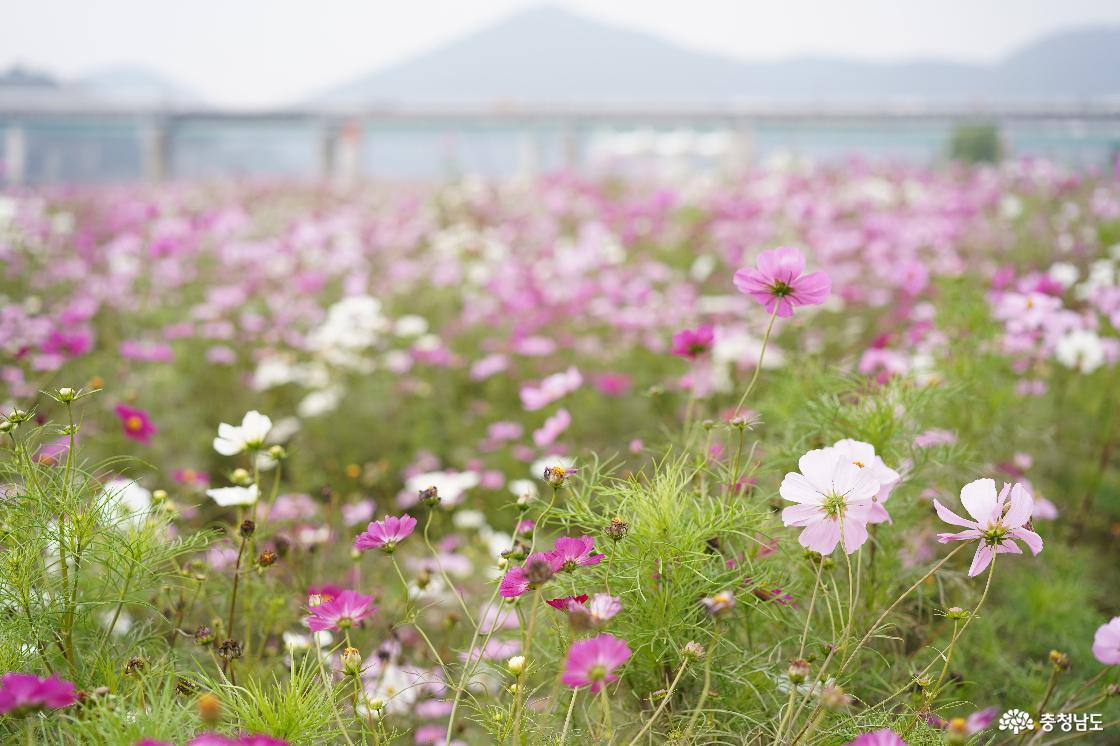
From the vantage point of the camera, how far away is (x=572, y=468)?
1.05 metres

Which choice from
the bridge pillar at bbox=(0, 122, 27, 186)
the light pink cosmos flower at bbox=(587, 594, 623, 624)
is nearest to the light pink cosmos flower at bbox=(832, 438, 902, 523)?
the light pink cosmos flower at bbox=(587, 594, 623, 624)

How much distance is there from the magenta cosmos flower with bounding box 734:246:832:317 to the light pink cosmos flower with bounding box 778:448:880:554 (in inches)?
8.9

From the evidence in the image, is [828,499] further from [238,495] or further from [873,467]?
[238,495]

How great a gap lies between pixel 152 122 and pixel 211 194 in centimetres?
1170

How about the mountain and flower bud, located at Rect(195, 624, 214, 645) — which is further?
the mountain

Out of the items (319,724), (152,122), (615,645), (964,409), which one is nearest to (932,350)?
(964,409)

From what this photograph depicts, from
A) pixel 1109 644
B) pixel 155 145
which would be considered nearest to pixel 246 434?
pixel 1109 644

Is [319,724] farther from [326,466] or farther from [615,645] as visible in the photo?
[326,466]

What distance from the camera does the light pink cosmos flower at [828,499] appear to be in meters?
0.84

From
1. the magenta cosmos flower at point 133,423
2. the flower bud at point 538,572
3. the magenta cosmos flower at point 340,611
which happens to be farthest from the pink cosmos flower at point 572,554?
the magenta cosmos flower at point 133,423

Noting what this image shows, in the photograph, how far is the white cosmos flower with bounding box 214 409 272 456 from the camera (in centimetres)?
118

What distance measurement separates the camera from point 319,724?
0.84m

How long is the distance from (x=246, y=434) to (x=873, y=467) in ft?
2.89

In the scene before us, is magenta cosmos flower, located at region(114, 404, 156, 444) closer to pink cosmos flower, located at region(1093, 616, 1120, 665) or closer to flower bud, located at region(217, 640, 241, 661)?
flower bud, located at region(217, 640, 241, 661)
